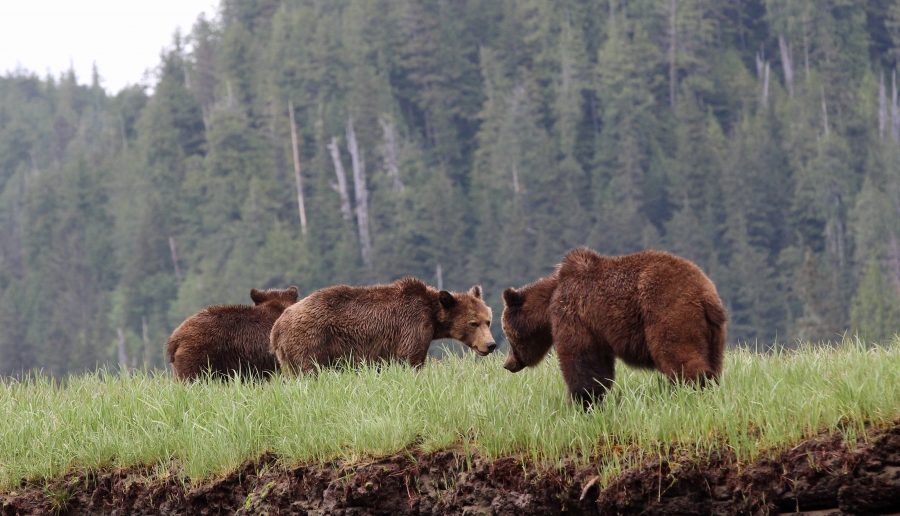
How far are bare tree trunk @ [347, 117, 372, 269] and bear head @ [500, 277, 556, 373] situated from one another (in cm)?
9407

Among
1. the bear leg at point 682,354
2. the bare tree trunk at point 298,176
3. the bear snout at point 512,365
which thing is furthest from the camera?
the bare tree trunk at point 298,176

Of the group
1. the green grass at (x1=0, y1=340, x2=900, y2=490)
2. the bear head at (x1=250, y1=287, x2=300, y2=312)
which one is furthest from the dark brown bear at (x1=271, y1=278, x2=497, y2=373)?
the bear head at (x1=250, y1=287, x2=300, y2=312)

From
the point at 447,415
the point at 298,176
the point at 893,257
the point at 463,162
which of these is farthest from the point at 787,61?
the point at 447,415

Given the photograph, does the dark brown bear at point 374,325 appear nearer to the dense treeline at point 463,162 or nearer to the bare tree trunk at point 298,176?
the dense treeline at point 463,162

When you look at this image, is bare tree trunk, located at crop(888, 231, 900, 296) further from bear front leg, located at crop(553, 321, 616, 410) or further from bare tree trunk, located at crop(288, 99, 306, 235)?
bear front leg, located at crop(553, 321, 616, 410)

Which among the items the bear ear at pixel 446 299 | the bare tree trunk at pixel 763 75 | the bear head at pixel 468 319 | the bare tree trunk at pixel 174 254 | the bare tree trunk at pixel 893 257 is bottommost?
the bare tree trunk at pixel 893 257

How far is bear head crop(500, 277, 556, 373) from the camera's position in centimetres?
762

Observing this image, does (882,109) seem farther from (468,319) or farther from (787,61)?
(468,319)

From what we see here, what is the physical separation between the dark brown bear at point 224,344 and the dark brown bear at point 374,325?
1.41ft

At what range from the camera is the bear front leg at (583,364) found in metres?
7.04

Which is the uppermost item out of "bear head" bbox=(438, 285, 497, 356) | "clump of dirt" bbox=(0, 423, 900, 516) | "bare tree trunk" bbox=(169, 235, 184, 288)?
"bear head" bbox=(438, 285, 497, 356)

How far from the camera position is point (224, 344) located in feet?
30.6

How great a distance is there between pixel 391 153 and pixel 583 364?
103 metres

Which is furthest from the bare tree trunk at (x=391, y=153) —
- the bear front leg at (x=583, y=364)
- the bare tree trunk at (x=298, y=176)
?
the bear front leg at (x=583, y=364)
